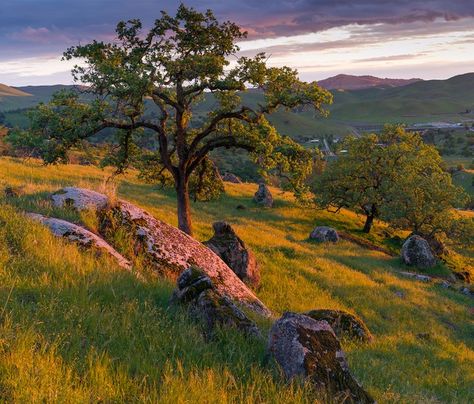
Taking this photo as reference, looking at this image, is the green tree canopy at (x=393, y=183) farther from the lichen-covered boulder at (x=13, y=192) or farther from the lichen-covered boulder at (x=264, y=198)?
the lichen-covered boulder at (x=13, y=192)

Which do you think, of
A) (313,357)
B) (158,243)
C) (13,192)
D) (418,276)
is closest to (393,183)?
(418,276)

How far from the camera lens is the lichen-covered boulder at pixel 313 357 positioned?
6098mm

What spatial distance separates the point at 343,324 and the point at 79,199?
9088 millimetres

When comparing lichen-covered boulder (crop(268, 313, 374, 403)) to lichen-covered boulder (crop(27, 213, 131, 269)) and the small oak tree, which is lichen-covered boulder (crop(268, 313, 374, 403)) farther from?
the small oak tree

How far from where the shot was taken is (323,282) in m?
22.0

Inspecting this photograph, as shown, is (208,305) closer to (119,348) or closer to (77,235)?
(119,348)

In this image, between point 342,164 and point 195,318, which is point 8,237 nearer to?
point 195,318

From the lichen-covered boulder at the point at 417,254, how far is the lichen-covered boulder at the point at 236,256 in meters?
21.8

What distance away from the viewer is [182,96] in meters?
21.8

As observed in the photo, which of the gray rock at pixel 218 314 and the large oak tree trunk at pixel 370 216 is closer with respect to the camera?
the gray rock at pixel 218 314

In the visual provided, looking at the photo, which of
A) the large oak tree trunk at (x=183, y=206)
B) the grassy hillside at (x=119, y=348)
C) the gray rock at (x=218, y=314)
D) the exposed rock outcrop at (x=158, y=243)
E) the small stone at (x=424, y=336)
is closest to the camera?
the grassy hillside at (x=119, y=348)

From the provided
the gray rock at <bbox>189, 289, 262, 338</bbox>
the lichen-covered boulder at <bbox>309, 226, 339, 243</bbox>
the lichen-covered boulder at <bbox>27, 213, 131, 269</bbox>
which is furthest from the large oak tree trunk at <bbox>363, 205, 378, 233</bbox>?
the gray rock at <bbox>189, 289, 262, 338</bbox>

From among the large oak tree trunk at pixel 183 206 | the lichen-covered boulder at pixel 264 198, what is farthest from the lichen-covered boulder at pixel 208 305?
the lichen-covered boulder at pixel 264 198

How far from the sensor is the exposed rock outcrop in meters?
11.9
